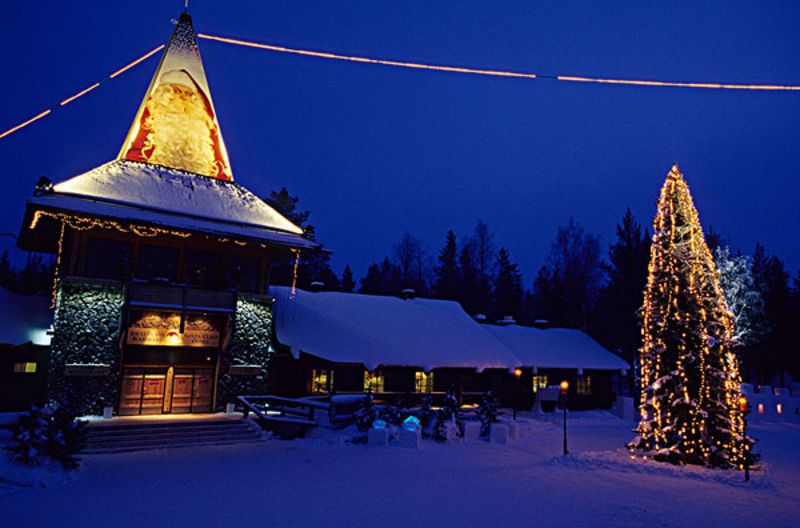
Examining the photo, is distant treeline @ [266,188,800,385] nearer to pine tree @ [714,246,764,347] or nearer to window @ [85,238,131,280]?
pine tree @ [714,246,764,347]

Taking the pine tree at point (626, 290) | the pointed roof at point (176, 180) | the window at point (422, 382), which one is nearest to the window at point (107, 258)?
the pointed roof at point (176, 180)

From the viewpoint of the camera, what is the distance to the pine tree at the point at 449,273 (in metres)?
55.4

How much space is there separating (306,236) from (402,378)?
8907mm

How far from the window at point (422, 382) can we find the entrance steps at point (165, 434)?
1040 cm

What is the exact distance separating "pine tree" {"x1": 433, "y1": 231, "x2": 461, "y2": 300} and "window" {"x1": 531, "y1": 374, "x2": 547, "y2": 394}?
22.5 metres

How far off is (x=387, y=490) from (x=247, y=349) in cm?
1147

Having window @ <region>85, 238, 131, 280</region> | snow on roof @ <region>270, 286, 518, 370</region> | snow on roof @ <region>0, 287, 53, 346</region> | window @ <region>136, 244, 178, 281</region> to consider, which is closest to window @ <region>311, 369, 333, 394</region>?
snow on roof @ <region>270, 286, 518, 370</region>

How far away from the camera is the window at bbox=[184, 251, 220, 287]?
70.2ft

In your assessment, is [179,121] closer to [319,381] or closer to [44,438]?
[319,381]

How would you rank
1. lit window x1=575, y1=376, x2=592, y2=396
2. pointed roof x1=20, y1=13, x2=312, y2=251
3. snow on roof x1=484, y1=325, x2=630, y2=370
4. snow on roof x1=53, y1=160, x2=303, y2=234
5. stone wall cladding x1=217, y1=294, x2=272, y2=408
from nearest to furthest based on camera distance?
pointed roof x1=20, y1=13, x2=312, y2=251, snow on roof x1=53, y1=160, x2=303, y2=234, stone wall cladding x1=217, y1=294, x2=272, y2=408, snow on roof x1=484, y1=325, x2=630, y2=370, lit window x1=575, y1=376, x2=592, y2=396

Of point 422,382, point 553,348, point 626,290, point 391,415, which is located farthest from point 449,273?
point 391,415

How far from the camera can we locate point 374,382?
1045 inches

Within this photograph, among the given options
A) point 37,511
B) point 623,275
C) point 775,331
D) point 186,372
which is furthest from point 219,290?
point 775,331

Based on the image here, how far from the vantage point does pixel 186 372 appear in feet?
70.2
